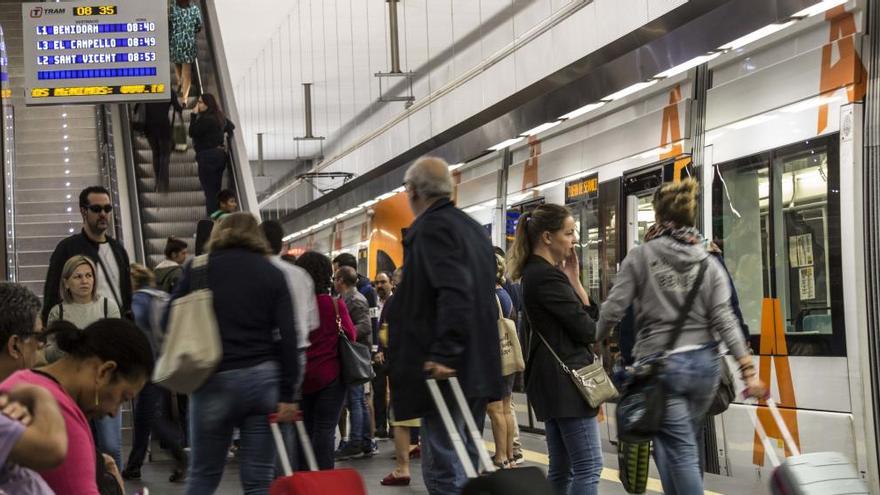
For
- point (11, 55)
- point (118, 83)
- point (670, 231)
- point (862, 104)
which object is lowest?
point (670, 231)

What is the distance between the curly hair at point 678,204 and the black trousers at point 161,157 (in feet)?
36.6

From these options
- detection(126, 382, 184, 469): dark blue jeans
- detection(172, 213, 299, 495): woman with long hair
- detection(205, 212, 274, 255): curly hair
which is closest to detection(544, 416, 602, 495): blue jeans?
detection(172, 213, 299, 495): woman with long hair

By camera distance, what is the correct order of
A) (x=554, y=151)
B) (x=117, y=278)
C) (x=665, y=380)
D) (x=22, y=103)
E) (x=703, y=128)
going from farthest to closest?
(x=22, y=103), (x=554, y=151), (x=703, y=128), (x=117, y=278), (x=665, y=380)

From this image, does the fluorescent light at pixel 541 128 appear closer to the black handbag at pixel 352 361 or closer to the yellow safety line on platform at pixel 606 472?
the yellow safety line on platform at pixel 606 472

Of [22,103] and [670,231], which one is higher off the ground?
[22,103]

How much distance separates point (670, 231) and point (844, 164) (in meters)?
2.49

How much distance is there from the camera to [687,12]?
36.8 ft

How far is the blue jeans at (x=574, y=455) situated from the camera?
217 inches

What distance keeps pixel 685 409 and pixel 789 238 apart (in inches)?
132

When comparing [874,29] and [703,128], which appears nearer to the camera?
[874,29]

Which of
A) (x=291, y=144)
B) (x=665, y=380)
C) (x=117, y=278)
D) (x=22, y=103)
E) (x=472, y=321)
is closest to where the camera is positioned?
(x=472, y=321)

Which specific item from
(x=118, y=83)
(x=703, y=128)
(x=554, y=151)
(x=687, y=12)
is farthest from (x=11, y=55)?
(x=703, y=128)

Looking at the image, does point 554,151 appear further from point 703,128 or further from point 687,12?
point 703,128

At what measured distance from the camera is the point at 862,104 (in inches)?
295
